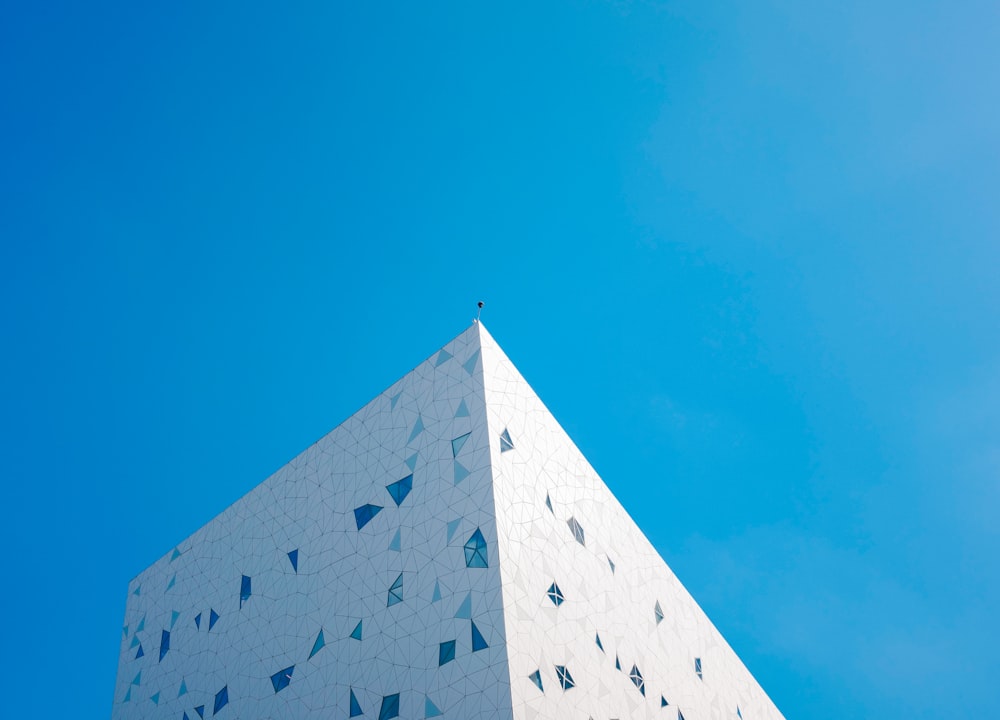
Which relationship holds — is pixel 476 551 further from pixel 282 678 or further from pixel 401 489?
pixel 282 678

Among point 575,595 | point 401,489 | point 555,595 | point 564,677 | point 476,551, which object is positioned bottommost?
point 564,677

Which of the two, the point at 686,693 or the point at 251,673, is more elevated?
the point at 251,673

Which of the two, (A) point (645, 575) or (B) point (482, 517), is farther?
(A) point (645, 575)

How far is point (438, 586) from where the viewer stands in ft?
50.0

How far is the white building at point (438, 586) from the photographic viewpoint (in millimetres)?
14797

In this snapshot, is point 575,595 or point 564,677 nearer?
point 564,677

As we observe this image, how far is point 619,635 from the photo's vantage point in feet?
58.4

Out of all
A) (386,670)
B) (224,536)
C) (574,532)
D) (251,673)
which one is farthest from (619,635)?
(224,536)

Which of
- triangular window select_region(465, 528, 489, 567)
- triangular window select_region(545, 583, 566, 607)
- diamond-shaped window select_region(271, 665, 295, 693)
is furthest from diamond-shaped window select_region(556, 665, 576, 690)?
diamond-shaped window select_region(271, 665, 295, 693)

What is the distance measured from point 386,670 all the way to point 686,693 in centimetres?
850

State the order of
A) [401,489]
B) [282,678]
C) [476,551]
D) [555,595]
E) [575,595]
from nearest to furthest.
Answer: [476,551] < [555,595] < [575,595] < [401,489] < [282,678]

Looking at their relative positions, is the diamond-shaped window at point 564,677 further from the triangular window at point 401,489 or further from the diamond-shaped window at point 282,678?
the diamond-shaped window at point 282,678

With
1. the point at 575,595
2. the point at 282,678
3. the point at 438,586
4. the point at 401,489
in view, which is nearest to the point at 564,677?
the point at 575,595

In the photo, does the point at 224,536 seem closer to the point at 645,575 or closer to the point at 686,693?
the point at 645,575
